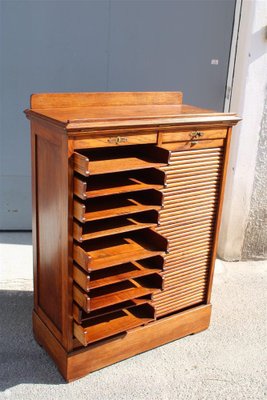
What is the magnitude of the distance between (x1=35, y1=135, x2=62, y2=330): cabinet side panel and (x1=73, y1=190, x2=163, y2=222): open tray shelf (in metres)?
0.14

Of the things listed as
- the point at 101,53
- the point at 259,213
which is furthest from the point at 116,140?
the point at 259,213

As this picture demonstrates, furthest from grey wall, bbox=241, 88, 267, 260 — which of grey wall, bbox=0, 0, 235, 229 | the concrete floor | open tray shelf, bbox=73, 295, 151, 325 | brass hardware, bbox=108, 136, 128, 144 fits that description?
brass hardware, bbox=108, 136, 128, 144

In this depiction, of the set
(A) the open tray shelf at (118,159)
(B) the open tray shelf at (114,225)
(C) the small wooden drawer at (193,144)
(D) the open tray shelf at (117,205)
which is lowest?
(B) the open tray shelf at (114,225)

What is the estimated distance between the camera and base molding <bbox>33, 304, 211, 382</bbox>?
2182mm

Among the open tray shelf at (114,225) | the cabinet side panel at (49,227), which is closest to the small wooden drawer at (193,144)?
the open tray shelf at (114,225)

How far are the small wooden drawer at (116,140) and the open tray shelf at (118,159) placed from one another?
0.16ft

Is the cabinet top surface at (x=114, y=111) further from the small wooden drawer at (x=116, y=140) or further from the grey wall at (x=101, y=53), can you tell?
the grey wall at (x=101, y=53)

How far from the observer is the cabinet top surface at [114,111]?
190cm

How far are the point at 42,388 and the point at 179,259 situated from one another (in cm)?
89

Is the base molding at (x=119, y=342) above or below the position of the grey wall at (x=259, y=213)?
below

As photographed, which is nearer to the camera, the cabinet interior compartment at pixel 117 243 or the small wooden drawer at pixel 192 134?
the cabinet interior compartment at pixel 117 243

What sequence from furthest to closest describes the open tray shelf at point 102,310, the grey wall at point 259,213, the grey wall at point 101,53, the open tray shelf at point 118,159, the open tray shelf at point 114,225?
the grey wall at point 259,213
the grey wall at point 101,53
the open tray shelf at point 102,310
the open tray shelf at point 114,225
the open tray shelf at point 118,159

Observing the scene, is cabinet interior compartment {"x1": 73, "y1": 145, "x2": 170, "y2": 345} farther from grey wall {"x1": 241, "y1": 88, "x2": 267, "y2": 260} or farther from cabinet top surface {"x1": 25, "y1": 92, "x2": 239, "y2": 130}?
grey wall {"x1": 241, "y1": 88, "x2": 267, "y2": 260}

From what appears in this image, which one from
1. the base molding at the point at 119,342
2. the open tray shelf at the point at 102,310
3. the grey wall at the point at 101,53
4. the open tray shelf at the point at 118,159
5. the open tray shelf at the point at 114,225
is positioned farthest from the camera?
the grey wall at the point at 101,53
